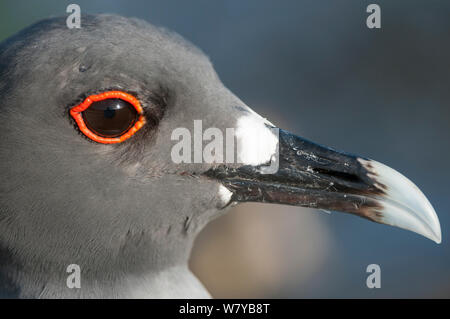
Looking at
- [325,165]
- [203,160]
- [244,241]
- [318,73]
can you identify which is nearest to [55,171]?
[203,160]

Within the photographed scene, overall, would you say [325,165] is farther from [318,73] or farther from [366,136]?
[318,73]

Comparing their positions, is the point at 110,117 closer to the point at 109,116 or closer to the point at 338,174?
the point at 109,116

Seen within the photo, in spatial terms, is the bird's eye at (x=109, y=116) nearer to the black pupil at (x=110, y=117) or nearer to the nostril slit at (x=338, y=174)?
the black pupil at (x=110, y=117)

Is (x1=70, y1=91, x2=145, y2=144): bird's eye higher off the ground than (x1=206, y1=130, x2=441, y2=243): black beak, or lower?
higher

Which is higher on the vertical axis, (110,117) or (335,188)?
(110,117)

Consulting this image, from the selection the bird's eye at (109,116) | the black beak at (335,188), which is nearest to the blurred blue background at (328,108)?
the black beak at (335,188)

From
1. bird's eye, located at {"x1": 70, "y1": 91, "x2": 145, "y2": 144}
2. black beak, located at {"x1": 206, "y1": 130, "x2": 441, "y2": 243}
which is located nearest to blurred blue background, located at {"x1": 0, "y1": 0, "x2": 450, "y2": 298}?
black beak, located at {"x1": 206, "y1": 130, "x2": 441, "y2": 243}

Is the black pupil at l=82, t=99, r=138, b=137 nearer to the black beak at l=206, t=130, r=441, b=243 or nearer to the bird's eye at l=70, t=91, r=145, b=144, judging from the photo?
the bird's eye at l=70, t=91, r=145, b=144

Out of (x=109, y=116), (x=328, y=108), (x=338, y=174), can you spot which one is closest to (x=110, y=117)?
(x=109, y=116)
